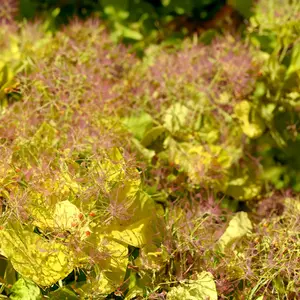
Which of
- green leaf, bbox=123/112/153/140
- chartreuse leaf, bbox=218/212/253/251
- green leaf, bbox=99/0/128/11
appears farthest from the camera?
green leaf, bbox=99/0/128/11

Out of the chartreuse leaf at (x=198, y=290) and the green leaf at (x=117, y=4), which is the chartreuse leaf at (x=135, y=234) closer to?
the chartreuse leaf at (x=198, y=290)

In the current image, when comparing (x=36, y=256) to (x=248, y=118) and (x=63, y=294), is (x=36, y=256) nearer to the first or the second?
(x=63, y=294)

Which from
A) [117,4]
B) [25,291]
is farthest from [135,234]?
[117,4]

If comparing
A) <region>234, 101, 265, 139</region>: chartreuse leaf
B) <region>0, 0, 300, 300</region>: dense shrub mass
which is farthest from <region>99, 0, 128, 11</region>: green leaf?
<region>234, 101, 265, 139</region>: chartreuse leaf

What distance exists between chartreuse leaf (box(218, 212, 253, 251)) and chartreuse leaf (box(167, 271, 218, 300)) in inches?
3.8

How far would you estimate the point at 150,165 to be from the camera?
43.2 inches

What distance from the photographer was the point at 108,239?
88 centimetres

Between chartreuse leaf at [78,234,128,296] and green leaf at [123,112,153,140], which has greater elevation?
green leaf at [123,112,153,140]

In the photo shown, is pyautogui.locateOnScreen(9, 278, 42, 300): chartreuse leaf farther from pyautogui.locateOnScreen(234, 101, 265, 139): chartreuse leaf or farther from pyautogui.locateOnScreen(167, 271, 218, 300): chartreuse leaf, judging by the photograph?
pyautogui.locateOnScreen(234, 101, 265, 139): chartreuse leaf

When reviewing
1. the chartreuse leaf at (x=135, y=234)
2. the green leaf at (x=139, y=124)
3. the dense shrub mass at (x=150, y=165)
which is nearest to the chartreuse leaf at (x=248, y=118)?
the dense shrub mass at (x=150, y=165)

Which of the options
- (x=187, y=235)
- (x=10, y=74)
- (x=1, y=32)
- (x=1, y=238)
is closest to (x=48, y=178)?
(x=1, y=238)

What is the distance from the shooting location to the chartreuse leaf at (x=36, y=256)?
82cm

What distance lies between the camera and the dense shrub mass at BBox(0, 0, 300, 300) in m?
0.86

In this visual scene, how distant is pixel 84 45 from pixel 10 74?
255mm
